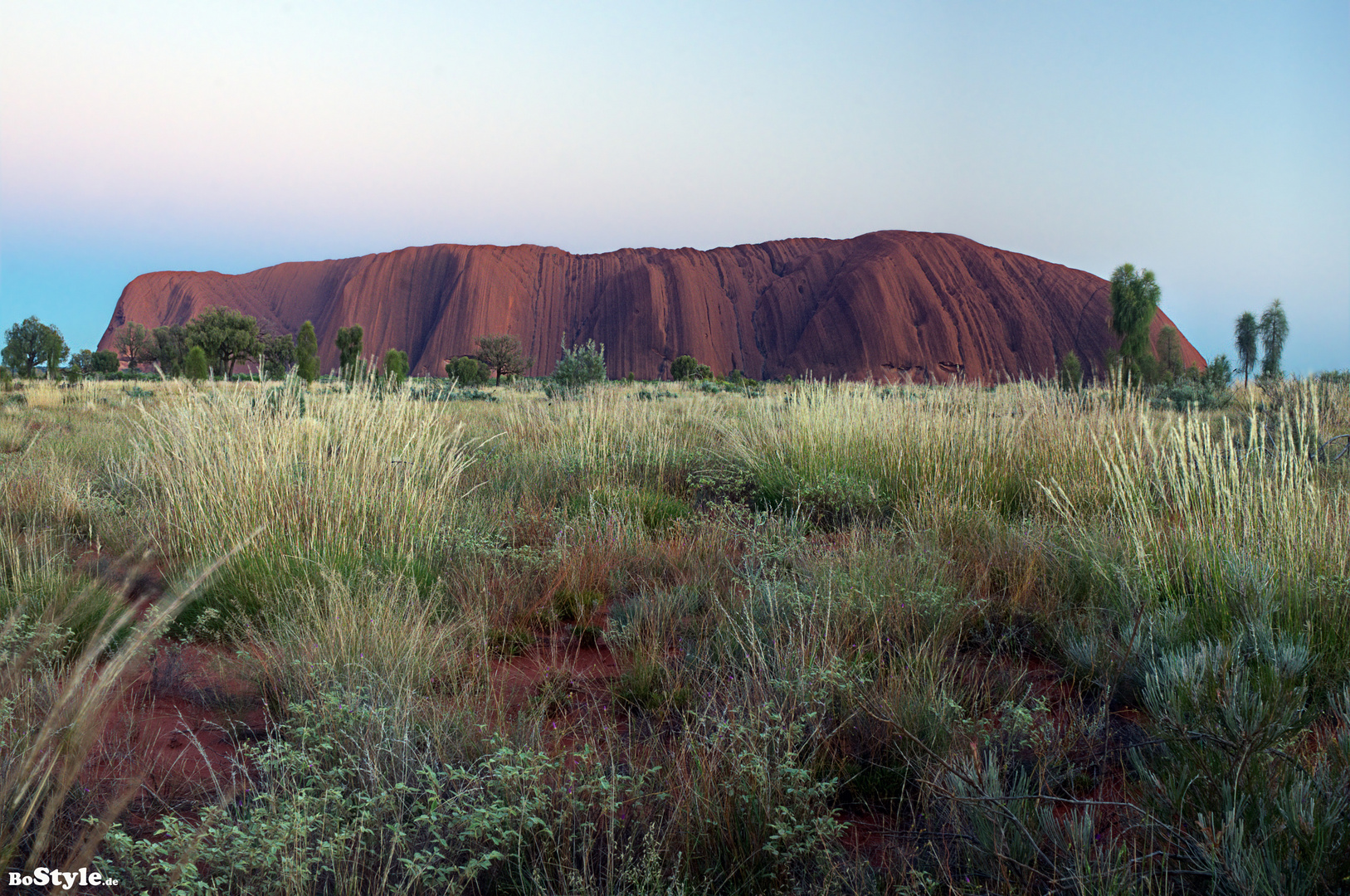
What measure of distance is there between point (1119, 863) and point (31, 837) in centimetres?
261

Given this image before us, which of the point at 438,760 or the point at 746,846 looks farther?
the point at 438,760

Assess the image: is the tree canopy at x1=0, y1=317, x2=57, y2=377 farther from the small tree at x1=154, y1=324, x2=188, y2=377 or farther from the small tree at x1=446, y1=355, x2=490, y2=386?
the small tree at x1=446, y1=355, x2=490, y2=386

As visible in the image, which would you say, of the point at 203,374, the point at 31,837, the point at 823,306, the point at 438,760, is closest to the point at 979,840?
the point at 438,760

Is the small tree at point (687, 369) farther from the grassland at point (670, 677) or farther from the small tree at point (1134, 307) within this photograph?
the grassland at point (670, 677)

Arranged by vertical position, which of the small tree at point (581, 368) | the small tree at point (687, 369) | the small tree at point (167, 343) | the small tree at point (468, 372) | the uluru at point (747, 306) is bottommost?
the small tree at point (581, 368)

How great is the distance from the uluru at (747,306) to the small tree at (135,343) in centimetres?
2045

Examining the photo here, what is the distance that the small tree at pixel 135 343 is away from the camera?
59.8 m

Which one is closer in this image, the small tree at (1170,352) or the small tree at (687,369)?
the small tree at (1170,352)

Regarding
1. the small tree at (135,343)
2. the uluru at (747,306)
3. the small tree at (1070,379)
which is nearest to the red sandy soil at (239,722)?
the small tree at (1070,379)

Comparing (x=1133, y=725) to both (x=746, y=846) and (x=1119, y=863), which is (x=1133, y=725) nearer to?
(x=1119, y=863)

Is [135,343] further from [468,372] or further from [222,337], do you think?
[468,372]

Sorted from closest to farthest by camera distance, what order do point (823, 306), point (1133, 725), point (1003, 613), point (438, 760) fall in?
1. point (438, 760)
2. point (1133, 725)
3. point (1003, 613)
4. point (823, 306)

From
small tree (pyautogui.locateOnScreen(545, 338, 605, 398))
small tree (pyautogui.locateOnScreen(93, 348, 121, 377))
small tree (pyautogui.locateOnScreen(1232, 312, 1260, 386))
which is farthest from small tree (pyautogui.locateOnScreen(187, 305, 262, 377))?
small tree (pyautogui.locateOnScreen(1232, 312, 1260, 386))

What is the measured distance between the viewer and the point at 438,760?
1.96m
